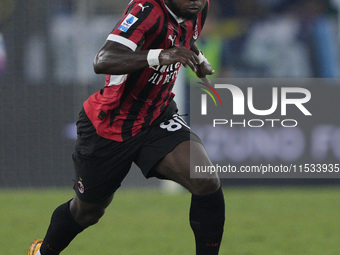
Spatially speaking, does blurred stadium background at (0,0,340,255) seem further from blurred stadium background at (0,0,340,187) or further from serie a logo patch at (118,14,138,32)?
serie a logo patch at (118,14,138,32)

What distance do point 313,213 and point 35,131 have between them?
11.4ft

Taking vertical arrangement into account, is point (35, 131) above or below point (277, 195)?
above

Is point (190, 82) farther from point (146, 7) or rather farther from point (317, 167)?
point (146, 7)

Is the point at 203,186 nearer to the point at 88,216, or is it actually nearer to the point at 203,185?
the point at 203,185

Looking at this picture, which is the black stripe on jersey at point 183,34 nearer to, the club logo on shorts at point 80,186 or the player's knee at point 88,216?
the club logo on shorts at point 80,186

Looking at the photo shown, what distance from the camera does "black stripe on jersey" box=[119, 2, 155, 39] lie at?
3998 mm

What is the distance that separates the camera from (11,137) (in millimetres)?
8891

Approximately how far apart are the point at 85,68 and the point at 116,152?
455 cm

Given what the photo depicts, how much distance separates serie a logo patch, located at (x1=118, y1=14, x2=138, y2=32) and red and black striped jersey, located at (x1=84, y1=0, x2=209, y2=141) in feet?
0.23

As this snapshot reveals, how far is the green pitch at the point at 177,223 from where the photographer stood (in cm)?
575

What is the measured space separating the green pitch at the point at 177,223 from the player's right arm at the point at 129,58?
2.07m


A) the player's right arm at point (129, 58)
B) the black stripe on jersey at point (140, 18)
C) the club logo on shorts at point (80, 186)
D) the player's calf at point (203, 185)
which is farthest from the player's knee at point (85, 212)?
the black stripe on jersey at point (140, 18)

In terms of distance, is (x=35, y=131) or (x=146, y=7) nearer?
(x=146, y=7)

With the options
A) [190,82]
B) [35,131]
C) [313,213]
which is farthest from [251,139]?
[35,131]
